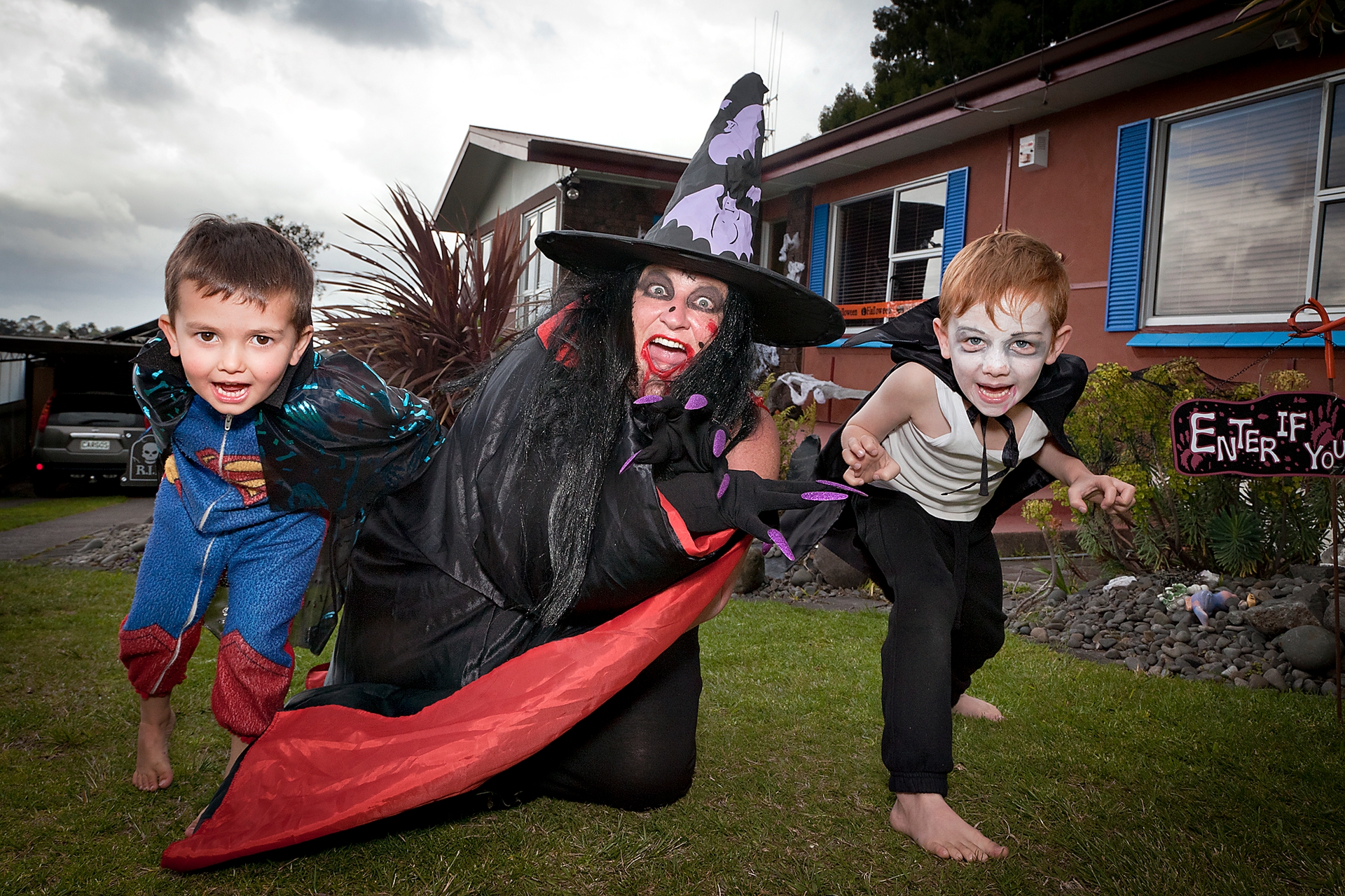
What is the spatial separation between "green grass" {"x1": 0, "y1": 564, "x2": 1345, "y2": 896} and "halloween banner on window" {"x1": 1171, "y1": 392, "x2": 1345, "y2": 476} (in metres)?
0.84

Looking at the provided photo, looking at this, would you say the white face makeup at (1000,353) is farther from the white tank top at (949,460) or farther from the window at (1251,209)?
the window at (1251,209)

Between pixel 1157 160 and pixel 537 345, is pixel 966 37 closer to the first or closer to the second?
pixel 1157 160

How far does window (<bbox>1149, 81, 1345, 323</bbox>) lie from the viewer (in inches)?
228

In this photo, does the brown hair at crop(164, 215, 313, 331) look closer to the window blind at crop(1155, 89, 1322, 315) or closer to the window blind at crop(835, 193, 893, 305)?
the window blind at crop(1155, 89, 1322, 315)

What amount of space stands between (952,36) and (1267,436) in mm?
21106

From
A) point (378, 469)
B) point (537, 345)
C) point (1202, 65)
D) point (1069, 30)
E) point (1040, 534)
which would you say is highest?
point (1069, 30)

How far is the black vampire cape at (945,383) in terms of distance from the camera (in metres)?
2.40

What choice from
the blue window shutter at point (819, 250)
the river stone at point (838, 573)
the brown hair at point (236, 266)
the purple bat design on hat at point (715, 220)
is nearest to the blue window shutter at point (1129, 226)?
the river stone at point (838, 573)

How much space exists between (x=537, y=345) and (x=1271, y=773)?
239 cm

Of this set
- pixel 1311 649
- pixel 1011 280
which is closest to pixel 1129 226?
pixel 1311 649

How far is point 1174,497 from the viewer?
467cm

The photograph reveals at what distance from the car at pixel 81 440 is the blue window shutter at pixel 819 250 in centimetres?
831

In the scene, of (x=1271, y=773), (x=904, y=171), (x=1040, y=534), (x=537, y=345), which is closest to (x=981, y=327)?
(x=537, y=345)

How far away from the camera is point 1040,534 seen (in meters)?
5.94
